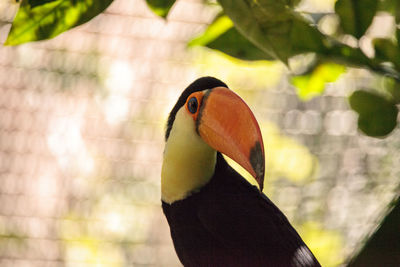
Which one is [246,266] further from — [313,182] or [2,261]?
[2,261]

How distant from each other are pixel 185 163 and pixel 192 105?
0.44ft

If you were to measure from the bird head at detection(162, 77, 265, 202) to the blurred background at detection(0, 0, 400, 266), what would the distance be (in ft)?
3.23

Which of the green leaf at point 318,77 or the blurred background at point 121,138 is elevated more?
the green leaf at point 318,77

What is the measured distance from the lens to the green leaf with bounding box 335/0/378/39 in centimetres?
71

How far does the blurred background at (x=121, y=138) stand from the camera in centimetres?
222

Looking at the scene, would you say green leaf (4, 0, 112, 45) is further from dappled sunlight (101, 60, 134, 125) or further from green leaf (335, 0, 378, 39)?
dappled sunlight (101, 60, 134, 125)

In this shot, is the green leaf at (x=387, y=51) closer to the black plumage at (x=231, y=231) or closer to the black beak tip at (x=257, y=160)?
the black beak tip at (x=257, y=160)

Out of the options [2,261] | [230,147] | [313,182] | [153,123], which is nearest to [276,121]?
[313,182]

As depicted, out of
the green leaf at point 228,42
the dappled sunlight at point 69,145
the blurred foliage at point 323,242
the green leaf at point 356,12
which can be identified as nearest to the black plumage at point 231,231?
the green leaf at point 228,42

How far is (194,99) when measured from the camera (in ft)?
3.76

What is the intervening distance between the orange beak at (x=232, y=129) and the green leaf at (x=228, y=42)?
0.15 meters

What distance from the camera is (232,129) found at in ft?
3.30

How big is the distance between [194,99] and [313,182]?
3.94 ft

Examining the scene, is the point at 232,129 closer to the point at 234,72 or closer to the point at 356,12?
the point at 356,12
